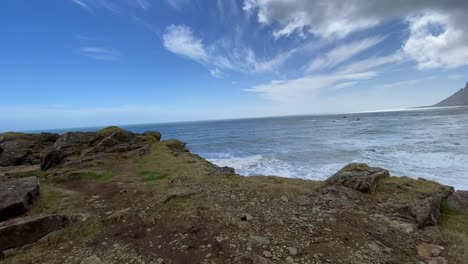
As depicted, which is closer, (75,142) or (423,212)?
(423,212)

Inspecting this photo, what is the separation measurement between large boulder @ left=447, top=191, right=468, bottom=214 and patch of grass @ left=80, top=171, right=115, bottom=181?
12596 mm

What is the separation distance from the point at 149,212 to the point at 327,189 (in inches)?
222

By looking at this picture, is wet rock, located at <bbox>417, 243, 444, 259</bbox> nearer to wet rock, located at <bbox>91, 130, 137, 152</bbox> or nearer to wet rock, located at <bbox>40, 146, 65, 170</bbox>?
wet rock, located at <bbox>40, 146, 65, 170</bbox>

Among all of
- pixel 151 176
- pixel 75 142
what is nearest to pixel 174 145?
pixel 75 142

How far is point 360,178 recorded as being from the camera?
8367 mm

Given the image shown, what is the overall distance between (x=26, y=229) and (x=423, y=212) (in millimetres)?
9549

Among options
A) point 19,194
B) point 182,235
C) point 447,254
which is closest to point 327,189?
point 447,254

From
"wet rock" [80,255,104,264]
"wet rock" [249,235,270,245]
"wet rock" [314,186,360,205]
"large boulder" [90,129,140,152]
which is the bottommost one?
"wet rock" [80,255,104,264]

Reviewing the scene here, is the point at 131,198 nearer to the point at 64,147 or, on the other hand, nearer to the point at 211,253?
the point at 211,253

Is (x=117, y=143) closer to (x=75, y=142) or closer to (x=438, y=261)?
(x=75, y=142)

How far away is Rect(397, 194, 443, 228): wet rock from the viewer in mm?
6012

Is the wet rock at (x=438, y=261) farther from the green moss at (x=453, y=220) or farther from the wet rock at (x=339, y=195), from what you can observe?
the wet rock at (x=339, y=195)

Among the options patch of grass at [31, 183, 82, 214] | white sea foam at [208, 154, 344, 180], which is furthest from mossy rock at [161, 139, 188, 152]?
patch of grass at [31, 183, 82, 214]

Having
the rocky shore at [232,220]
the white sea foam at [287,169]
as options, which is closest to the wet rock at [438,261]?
the rocky shore at [232,220]
